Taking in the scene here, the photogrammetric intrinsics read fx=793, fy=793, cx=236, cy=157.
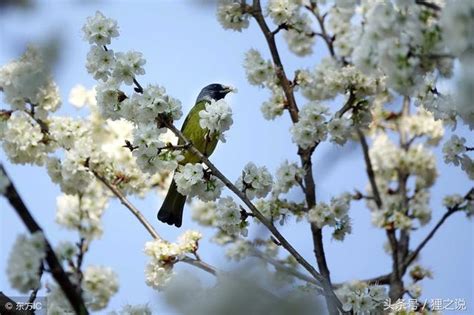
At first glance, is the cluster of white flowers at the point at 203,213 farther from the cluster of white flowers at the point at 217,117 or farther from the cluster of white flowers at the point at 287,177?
the cluster of white flowers at the point at 217,117

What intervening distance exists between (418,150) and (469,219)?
1.90m

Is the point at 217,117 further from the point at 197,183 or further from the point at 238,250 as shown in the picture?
the point at 238,250

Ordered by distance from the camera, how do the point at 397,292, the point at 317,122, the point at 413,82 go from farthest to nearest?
the point at 397,292
the point at 317,122
the point at 413,82

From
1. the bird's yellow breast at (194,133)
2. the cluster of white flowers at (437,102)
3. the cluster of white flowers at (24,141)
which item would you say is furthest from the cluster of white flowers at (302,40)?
the cluster of white flowers at (24,141)

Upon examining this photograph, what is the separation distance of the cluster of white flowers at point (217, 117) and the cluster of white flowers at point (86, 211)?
2496mm

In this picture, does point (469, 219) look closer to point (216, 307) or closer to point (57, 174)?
point (57, 174)

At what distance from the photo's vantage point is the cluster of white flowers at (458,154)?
15.0 feet

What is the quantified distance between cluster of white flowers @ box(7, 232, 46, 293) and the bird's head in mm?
3793

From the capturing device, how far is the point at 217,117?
160 inches

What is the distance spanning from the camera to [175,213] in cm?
549

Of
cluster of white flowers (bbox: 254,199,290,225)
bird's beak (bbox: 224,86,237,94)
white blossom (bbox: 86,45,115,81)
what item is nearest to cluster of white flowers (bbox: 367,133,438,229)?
bird's beak (bbox: 224,86,237,94)

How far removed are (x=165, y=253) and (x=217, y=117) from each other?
1.20 metres

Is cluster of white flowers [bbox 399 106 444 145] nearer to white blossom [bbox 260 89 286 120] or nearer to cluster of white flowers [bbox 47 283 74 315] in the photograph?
white blossom [bbox 260 89 286 120]

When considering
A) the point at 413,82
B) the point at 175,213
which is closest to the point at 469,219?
the point at 175,213
